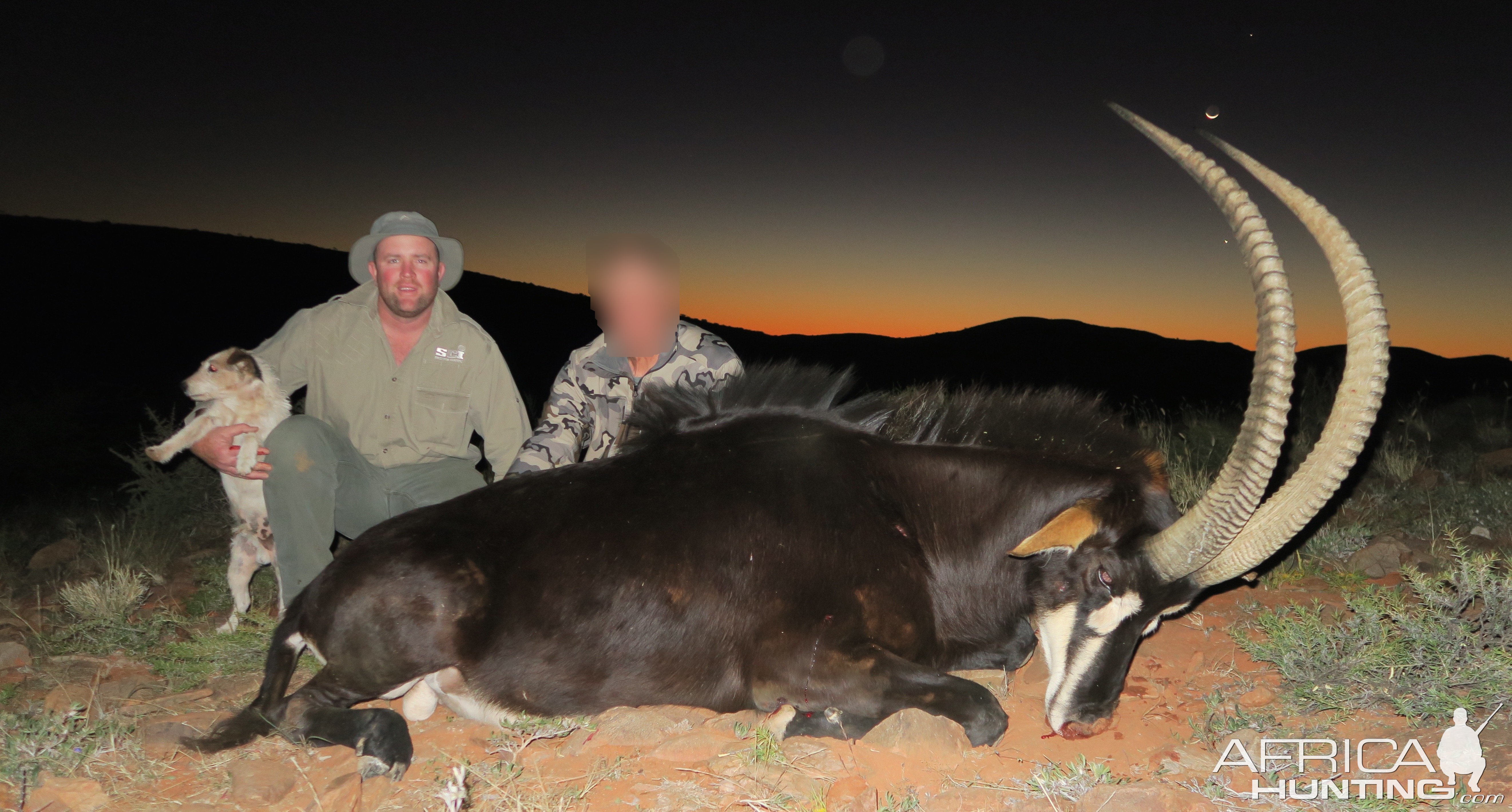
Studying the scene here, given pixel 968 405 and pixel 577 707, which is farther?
pixel 968 405

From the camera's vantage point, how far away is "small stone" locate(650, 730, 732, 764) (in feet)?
10.5

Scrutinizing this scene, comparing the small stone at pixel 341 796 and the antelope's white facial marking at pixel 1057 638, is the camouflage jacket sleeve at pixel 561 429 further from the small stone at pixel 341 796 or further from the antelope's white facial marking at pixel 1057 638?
the antelope's white facial marking at pixel 1057 638

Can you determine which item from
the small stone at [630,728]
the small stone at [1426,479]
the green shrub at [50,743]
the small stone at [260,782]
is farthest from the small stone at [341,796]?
the small stone at [1426,479]

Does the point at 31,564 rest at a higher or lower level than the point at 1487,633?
lower

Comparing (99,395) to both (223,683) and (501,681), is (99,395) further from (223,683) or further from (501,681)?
(501,681)

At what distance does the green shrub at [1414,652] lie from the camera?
→ 3.13m

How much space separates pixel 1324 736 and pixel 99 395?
2839cm

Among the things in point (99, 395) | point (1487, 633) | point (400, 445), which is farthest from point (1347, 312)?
point (99, 395)

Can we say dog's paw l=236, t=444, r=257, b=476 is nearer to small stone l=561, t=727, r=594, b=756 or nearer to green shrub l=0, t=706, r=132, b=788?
green shrub l=0, t=706, r=132, b=788

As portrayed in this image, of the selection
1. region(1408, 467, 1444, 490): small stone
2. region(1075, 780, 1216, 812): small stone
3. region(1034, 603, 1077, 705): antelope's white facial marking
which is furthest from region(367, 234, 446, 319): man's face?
region(1408, 467, 1444, 490): small stone

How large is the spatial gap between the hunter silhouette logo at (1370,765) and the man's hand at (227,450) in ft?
15.4

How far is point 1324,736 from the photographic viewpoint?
320 cm

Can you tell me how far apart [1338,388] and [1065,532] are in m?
1.04

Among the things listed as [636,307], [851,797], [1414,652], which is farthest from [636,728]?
[1414,652]
